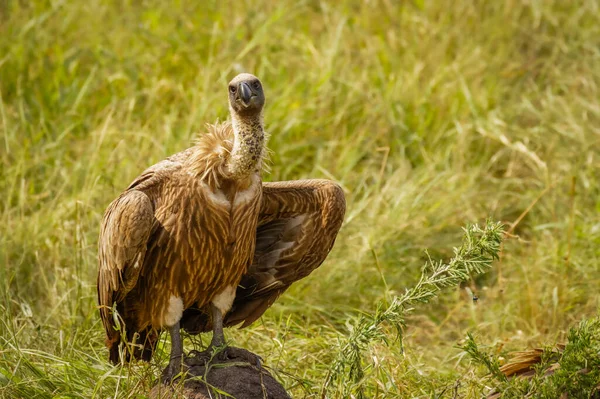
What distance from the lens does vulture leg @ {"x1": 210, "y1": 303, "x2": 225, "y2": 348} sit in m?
4.54

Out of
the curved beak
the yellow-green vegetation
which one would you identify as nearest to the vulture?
the curved beak

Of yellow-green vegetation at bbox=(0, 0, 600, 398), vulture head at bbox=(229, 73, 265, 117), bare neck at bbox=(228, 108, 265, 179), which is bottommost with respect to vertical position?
yellow-green vegetation at bbox=(0, 0, 600, 398)

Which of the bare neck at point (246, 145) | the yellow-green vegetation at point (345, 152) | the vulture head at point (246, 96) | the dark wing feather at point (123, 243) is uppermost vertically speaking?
the vulture head at point (246, 96)

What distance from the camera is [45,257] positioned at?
5910mm

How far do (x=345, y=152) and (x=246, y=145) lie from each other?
9.44 feet

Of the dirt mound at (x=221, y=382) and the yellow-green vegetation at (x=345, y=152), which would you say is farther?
the yellow-green vegetation at (x=345, y=152)

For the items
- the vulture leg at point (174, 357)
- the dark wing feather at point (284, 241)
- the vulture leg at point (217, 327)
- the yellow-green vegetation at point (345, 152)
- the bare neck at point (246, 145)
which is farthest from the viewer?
the yellow-green vegetation at point (345, 152)

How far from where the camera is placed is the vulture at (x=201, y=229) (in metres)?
4.21

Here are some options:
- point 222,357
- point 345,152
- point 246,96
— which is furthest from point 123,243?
point 345,152

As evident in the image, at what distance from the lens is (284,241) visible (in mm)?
4762

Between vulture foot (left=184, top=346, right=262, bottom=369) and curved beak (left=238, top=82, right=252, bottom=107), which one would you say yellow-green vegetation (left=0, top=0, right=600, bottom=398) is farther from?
curved beak (left=238, top=82, right=252, bottom=107)

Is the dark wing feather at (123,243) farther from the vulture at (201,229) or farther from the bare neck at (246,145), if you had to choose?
the bare neck at (246,145)

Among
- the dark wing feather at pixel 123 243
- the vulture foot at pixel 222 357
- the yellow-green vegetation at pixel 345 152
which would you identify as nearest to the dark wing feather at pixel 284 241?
the yellow-green vegetation at pixel 345 152

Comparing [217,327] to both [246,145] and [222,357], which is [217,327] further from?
[246,145]
